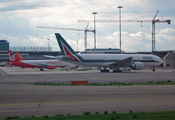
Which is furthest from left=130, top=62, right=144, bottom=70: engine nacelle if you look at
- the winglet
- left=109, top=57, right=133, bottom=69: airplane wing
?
the winglet

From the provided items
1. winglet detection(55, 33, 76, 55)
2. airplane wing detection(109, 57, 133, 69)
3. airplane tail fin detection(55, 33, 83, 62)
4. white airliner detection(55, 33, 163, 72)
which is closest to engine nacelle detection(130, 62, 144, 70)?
white airliner detection(55, 33, 163, 72)

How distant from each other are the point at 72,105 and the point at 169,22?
104 meters

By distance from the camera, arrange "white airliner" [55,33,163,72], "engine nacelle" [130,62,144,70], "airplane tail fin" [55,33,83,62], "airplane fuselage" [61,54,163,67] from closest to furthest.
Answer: "engine nacelle" [130,62,144,70]
"white airliner" [55,33,163,72]
"airplane fuselage" [61,54,163,67]
"airplane tail fin" [55,33,83,62]

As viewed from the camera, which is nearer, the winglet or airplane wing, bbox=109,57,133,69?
airplane wing, bbox=109,57,133,69

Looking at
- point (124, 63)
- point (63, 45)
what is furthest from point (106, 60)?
point (63, 45)

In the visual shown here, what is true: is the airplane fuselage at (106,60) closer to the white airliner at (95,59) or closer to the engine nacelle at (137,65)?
the white airliner at (95,59)

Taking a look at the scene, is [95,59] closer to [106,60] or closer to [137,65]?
[106,60]

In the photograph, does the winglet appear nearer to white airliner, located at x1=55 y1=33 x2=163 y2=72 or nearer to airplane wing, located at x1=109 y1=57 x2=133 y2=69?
white airliner, located at x1=55 y1=33 x2=163 y2=72

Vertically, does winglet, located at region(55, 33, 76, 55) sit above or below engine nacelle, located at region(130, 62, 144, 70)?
above

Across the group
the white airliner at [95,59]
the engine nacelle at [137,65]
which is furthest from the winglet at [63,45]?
the engine nacelle at [137,65]

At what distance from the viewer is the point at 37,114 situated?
1100cm

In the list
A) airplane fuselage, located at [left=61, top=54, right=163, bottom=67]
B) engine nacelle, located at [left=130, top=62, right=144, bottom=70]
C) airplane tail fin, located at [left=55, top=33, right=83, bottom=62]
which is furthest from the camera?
airplane tail fin, located at [left=55, top=33, right=83, bottom=62]

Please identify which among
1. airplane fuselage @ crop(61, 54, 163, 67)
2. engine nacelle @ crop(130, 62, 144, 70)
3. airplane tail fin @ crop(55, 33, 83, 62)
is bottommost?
engine nacelle @ crop(130, 62, 144, 70)

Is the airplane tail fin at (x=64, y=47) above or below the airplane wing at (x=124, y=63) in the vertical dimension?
above
